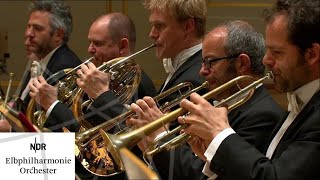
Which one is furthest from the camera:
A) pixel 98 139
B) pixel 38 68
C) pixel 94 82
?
pixel 38 68

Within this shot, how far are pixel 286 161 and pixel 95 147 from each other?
1.04 meters

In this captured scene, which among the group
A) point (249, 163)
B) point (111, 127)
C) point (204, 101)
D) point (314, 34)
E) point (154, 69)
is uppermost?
point (314, 34)

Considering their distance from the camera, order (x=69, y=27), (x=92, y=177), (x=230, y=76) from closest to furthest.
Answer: (x=230, y=76) < (x=92, y=177) < (x=69, y=27)

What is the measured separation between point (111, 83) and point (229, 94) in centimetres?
78

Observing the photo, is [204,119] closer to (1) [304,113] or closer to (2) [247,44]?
(1) [304,113]

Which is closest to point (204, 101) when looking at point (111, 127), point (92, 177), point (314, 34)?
point (314, 34)

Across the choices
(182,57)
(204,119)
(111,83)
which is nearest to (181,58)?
(182,57)

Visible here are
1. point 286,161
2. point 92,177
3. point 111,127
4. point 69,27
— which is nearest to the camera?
point 286,161

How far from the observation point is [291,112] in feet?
6.06

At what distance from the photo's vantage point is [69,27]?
3.71 meters

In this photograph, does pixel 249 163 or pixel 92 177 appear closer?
pixel 249 163

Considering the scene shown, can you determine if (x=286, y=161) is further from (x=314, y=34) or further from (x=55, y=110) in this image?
(x=55, y=110)

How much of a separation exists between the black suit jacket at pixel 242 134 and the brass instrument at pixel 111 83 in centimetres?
70

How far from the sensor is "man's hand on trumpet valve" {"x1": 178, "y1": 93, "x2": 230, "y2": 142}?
1.78m
